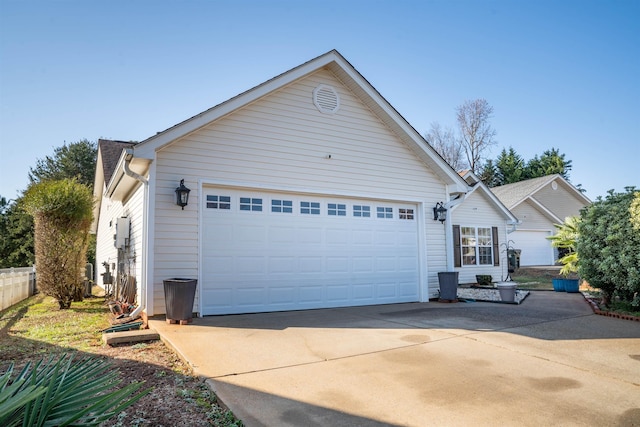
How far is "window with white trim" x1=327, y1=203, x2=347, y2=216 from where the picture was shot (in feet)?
29.0

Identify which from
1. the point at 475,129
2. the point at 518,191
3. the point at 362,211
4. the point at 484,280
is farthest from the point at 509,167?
the point at 362,211

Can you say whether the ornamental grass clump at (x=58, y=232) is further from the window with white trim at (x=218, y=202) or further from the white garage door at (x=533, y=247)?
the white garage door at (x=533, y=247)

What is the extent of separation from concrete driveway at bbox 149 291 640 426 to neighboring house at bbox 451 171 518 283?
7.33 meters

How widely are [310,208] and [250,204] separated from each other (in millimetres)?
1392

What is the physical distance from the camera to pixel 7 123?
49.0 ft

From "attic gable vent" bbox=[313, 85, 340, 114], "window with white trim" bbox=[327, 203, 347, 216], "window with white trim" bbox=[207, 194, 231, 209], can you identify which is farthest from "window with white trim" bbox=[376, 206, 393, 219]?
"window with white trim" bbox=[207, 194, 231, 209]

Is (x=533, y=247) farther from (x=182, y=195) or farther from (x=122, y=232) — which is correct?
(x=122, y=232)

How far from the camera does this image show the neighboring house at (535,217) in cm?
2064

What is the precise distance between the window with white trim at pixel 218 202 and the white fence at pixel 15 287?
24.6ft

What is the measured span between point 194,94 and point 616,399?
34.6 ft

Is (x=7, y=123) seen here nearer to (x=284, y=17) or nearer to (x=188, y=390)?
(x=284, y=17)

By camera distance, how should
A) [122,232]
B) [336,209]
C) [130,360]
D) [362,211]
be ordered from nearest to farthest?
1. [130,360]
2. [336,209]
3. [122,232]
4. [362,211]

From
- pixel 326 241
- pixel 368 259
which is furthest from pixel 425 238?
pixel 326 241

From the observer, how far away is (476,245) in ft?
49.4
